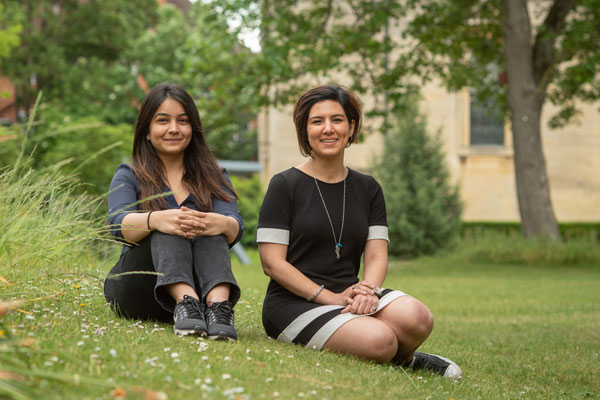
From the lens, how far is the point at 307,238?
13.4 ft

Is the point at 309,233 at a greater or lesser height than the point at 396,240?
greater

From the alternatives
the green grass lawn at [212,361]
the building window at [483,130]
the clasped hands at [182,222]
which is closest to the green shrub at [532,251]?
the green grass lawn at [212,361]

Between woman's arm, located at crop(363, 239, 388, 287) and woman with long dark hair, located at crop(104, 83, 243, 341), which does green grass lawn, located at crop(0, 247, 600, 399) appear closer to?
woman with long dark hair, located at crop(104, 83, 243, 341)

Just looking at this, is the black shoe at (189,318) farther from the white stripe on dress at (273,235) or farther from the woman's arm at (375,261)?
the woman's arm at (375,261)

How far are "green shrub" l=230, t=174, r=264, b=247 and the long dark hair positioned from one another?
70.9 feet

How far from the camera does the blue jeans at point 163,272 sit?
3.81 metres

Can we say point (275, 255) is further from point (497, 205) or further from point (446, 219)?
point (497, 205)

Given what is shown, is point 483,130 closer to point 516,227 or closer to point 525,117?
point 516,227

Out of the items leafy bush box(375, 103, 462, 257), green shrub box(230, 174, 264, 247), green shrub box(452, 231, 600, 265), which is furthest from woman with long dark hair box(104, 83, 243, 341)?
green shrub box(230, 174, 264, 247)

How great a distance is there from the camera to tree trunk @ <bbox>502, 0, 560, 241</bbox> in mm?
16078

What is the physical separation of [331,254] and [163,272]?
0.98 meters

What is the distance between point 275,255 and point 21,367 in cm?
177

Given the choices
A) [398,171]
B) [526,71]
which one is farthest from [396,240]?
[526,71]

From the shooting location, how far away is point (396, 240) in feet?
71.3
